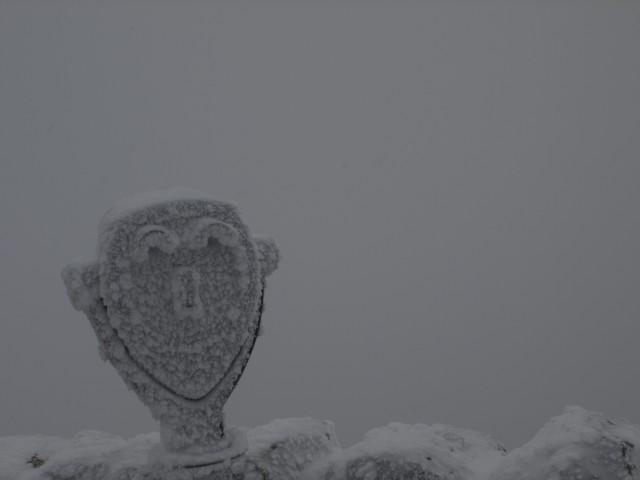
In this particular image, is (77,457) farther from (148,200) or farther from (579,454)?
(579,454)

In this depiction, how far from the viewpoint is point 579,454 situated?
1.68 m

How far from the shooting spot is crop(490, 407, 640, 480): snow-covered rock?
1649 mm

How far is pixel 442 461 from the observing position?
1820mm

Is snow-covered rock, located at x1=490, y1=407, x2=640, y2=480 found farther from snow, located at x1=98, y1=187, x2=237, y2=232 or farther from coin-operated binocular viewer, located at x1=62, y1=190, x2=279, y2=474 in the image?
snow, located at x1=98, y1=187, x2=237, y2=232

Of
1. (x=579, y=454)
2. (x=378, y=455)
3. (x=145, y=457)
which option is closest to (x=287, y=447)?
(x=378, y=455)

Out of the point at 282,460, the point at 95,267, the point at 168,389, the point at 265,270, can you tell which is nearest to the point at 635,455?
the point at 282,460

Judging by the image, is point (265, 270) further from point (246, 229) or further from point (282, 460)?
point (282, 460)

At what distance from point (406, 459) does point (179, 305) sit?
0.86 meters

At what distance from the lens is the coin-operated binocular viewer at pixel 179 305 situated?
5.95 ft

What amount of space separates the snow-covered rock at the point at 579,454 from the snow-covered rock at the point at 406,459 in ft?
0.45

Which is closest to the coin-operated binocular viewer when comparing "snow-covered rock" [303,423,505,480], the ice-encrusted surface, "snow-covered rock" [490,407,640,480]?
the ice-encrusted surface

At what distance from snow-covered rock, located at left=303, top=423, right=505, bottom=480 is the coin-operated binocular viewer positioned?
13.6 inches

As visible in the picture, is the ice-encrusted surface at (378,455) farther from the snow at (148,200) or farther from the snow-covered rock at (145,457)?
the snow at (148,200)

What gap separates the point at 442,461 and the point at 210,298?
907 mm
